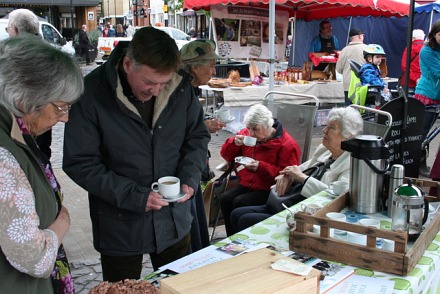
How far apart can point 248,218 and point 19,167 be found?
7.16 feet

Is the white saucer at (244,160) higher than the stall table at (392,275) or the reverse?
higher

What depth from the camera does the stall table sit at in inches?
68.6

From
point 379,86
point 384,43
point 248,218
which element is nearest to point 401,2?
point 379,86

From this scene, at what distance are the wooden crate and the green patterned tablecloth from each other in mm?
25

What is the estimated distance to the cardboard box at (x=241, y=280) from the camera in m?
1.21

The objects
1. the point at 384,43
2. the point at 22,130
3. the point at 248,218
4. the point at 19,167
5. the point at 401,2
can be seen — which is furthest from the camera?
the point at 384,43

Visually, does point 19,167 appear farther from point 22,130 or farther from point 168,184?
point 168,184

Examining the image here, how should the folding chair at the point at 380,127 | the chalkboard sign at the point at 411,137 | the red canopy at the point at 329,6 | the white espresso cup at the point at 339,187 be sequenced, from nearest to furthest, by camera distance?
1. the white espresso cup at the point at 339,187
2. the folding chair at the point at 380,127
3. the chalkboard sign at the point at 411,137
4. the red canopy at the point at 329,6

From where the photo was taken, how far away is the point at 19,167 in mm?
1343

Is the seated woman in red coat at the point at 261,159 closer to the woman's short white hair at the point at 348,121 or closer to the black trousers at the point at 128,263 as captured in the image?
the woman's short white hair at the point at 348,121

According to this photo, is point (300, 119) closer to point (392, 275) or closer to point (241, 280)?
point (392, 275)

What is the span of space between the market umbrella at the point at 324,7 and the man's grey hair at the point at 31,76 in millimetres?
4053

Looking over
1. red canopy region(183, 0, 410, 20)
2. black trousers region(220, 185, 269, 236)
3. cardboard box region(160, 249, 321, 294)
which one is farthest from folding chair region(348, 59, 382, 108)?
cardboard box region(160, 249, 321, 294)

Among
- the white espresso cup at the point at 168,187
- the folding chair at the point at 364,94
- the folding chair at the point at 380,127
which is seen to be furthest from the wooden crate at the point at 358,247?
the folding chair at the point at 364,94
